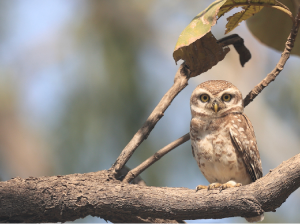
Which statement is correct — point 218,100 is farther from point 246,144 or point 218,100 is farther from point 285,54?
point 285,54

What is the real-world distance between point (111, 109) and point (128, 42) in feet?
4.75

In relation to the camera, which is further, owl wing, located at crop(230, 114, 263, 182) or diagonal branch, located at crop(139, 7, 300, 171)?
owl wing, located at crop(230, 114, 263, 182)

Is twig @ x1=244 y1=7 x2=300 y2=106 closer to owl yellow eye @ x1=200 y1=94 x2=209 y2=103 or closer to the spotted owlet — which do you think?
the spotted owlet

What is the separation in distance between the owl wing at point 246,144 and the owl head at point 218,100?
0.12 metres

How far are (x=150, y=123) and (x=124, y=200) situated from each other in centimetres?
71

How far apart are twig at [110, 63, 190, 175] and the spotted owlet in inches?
12.0

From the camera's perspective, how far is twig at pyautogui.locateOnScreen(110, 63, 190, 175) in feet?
7.86

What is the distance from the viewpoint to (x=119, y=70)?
5254 mm

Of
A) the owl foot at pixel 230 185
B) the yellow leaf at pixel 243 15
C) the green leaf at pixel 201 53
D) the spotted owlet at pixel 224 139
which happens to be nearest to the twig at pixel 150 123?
the green leaf at pixel 201 53

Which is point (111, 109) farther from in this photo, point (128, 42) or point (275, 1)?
point (275, 1)

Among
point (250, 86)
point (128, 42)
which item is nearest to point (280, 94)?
point (250, 86)

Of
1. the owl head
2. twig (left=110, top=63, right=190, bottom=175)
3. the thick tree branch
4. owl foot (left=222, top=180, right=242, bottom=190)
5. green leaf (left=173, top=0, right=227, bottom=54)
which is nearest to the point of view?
the thick tree branch

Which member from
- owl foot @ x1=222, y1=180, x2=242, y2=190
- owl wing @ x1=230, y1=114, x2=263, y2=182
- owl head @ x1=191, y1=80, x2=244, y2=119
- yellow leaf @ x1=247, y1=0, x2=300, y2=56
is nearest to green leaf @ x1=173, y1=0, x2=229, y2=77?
owl head @ x1=191, y1=80, x2=244, y2=119

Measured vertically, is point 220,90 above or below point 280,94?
below
